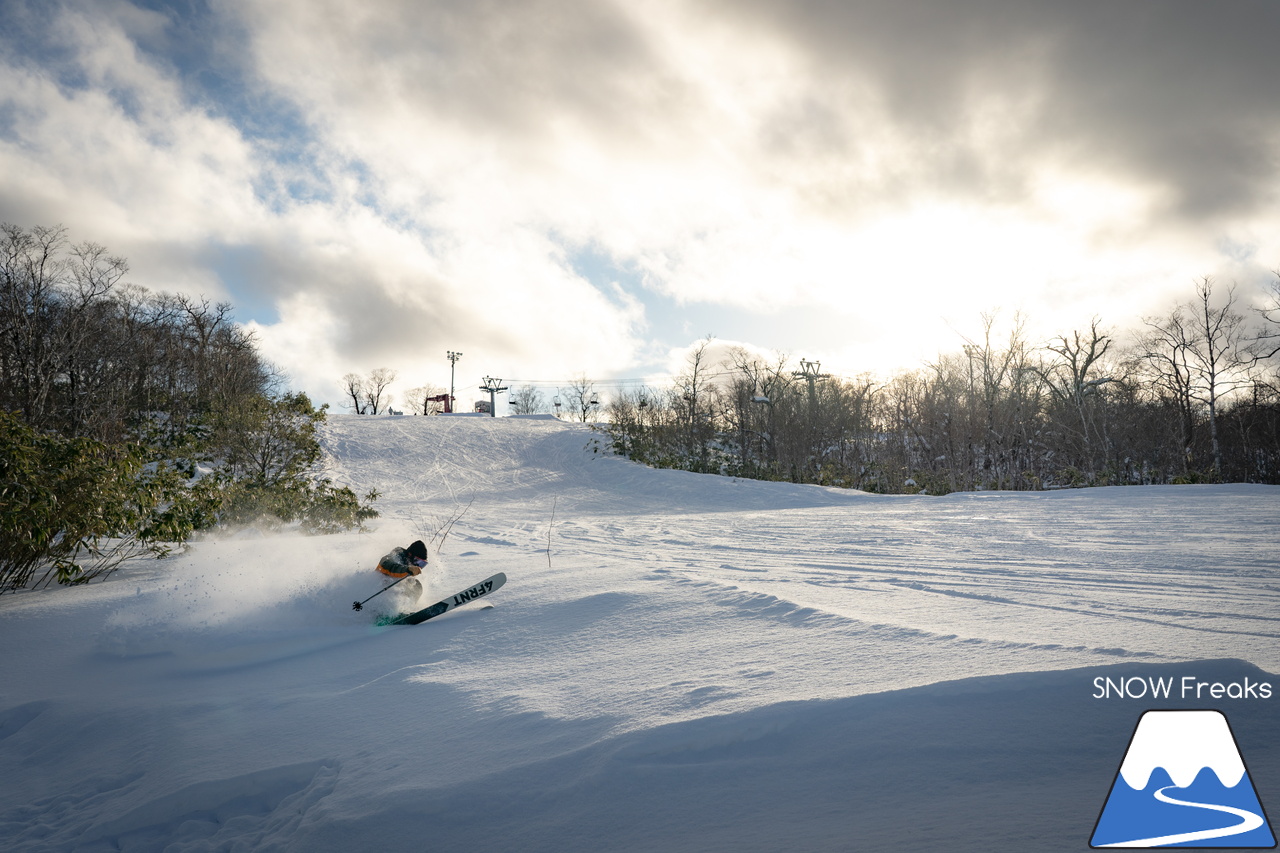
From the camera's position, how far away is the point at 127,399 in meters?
23.6

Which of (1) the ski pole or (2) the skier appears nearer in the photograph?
(1) the ski pole

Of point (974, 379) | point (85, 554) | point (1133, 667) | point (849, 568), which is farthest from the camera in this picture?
point (974, 379)

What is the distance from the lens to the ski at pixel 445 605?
4.80m

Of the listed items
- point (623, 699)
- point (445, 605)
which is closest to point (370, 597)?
point (445, 605)

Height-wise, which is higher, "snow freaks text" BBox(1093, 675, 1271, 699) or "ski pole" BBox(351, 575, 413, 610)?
"snow freaks text" BBox(1093, 675, 1271, 699)

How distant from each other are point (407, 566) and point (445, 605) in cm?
66

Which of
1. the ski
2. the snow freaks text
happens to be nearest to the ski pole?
the ski

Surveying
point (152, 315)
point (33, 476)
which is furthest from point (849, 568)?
point (152, 315)

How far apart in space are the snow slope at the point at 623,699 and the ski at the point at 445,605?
15cm

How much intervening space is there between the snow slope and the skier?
32 cm

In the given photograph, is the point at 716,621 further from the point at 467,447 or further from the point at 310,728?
the point at 467,447

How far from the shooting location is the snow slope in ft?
6.31

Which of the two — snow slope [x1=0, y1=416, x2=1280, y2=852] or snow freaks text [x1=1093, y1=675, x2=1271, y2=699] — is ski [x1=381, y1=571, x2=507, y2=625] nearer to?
snow slope [x1=0, y1=416, x2=1280, y2=852]

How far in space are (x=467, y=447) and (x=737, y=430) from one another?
494 inches
